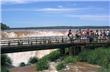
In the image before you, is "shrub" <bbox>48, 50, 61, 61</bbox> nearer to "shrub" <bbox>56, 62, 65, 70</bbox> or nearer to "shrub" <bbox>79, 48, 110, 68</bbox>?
"shrub" <bbox>79, 48, 110, 68</bbox>

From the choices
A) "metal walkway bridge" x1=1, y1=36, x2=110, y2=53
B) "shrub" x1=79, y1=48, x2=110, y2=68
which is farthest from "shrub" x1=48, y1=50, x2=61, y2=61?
"shrub" x1=79, y1=48, x2=110, y2=68

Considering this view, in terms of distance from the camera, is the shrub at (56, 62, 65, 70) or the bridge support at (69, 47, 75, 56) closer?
the shrub at (56, 62, 65, 70)

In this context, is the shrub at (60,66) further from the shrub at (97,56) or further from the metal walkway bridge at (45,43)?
the shrub at (97,56)

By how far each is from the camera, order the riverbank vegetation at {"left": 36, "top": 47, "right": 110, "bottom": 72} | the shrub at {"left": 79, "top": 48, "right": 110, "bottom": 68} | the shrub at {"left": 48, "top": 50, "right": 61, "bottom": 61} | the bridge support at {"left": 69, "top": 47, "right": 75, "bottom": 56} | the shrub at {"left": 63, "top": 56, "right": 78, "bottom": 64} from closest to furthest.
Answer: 1. the riverbank vegetation at {"left": 36, "top": 47, "right": 110, "bottom": 72}
2. the shrub at {"left": 79, "top": 48, "right": 110, "bottom": 68}
3. the shrub at {"left": 63, "top": 56, "right": 78, "bottom": 64}
4. the shrub at {"left": 48, "top": 50, "right": 61, "bottom": 61}
5. the bridge support at {"left": 69, "top": 47, "right": 75, "bottom": 56}

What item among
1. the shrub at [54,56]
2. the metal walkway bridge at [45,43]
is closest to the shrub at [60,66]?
the metal walkway bridge at [45,43]

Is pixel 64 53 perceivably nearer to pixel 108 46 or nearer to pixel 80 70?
pixel 108 46

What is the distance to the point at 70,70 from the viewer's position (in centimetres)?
3284

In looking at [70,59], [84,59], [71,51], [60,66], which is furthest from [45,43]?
[60,66]

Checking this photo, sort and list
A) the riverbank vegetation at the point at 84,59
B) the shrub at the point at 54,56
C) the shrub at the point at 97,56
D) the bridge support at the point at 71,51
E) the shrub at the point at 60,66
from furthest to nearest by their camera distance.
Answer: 1. the bridge support at the point at 71,51
2. the shrub at the point at 54,56
3. the shrub at the point at 97,56
4. the riverbank vegetation at the point at 84,59
5. the shrub at the point at 60,66

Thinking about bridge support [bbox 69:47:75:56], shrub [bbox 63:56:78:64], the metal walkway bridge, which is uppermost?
the metal walkway bridge

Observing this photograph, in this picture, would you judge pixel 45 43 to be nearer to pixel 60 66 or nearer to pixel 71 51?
pixel 71 51

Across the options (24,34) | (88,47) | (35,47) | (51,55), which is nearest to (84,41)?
(88,47)

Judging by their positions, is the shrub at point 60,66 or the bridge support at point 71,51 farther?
the bridge support at point 71,51

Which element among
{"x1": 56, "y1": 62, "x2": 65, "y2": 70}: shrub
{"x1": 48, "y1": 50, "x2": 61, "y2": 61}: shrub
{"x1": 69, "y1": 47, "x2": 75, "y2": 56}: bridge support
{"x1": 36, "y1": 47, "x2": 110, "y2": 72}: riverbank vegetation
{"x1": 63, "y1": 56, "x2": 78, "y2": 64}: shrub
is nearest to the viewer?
{"x1": 56, "y1": 62, "x2": 65, "y2": 70}: shrub
